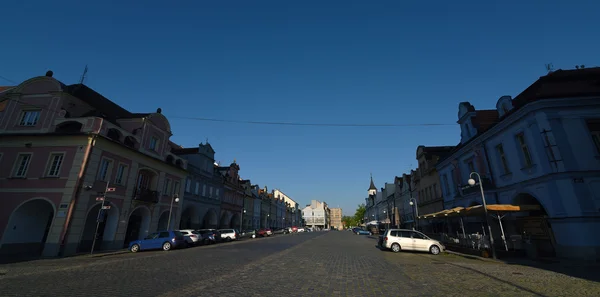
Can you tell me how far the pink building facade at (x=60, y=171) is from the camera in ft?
63.2

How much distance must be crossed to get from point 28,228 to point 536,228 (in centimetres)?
3550

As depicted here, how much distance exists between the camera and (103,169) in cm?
2212

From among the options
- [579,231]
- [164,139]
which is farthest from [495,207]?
[164,139]

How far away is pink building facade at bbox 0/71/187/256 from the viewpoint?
19266 mm

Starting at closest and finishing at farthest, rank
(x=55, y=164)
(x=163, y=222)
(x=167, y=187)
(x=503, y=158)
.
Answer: (x=503, y=158)
(x=55, y=164)
(x=167, y=187)
(x=163, y=222)

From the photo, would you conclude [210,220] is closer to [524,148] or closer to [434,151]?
[434,151]

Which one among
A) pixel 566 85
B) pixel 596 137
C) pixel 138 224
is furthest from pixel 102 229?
pixel 596 137

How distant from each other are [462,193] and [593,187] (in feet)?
37.5

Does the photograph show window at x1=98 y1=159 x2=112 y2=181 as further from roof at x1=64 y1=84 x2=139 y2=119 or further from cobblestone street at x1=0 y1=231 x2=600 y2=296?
cobblestone street at x1=0 y1=231 x2=600 y2=296

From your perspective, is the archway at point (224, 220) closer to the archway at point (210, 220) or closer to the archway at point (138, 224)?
the archway at point (210, 220)

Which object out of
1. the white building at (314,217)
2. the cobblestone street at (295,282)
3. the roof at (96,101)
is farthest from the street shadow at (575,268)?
the white building at (314,217)

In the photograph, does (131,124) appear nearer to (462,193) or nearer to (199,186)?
(199,186)

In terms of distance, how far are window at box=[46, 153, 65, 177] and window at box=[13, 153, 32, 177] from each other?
1854 millimetres

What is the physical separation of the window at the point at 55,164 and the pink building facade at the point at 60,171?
0.4 inches
